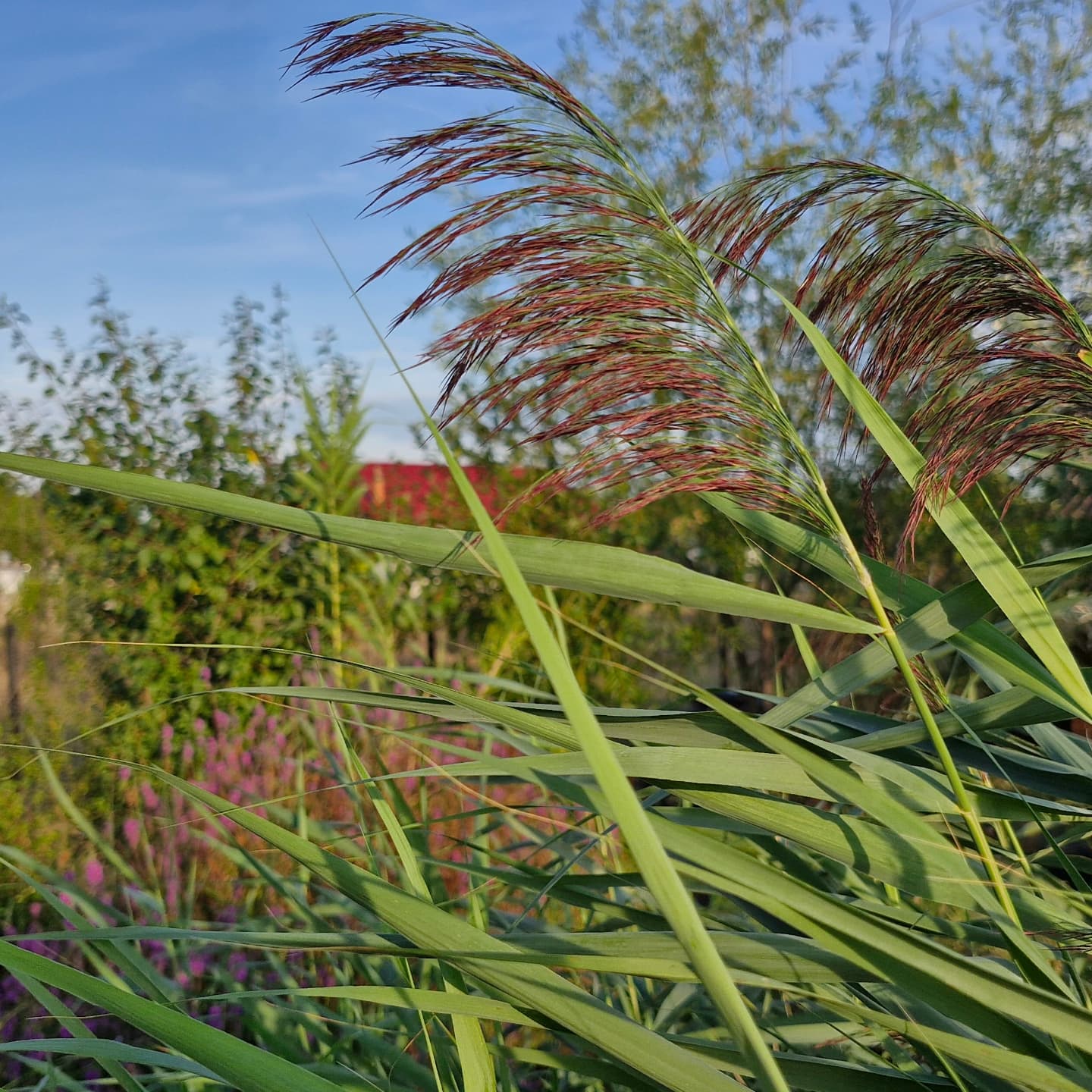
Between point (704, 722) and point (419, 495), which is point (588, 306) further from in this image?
point (419, 495)

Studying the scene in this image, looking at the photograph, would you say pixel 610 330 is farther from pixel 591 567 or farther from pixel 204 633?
pixel 204 633

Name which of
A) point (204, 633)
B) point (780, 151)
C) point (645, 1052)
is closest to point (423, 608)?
point (204, 633)

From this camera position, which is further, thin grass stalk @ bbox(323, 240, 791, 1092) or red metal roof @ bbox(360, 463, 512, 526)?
red metal roof @ bbox(360, 463, 512, 526)

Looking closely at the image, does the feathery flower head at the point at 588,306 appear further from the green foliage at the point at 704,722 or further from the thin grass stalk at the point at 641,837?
the thin grass stalk at the point at 641,837

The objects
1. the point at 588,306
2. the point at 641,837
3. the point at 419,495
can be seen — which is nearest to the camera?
the point at 641,837

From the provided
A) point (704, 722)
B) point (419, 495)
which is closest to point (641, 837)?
point (704, 722)

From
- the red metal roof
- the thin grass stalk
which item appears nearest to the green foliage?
the thin grass stalk

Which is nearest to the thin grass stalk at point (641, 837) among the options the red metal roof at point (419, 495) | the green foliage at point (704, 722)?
the green foliage at point (704, 722)

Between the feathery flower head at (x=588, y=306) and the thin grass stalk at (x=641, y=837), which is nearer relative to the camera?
the thin grass stalk at (x=641, y=837)

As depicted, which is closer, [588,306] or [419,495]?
[588,306]

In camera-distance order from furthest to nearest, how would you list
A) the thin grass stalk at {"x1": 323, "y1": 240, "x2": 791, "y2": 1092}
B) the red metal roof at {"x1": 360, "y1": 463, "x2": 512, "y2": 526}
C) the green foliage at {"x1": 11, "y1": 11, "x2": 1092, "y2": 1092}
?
the red metal roof at {"x1": 360, "y1": 463, "x2": 512, "y2": 526}, the green foliage at {"x1": 11, "y1": 11, "x2": 1092, "y2": 1092}, the thin grass stalk at {"x1": 323, "y1": 240, "x2": 791, "y2": 1092}

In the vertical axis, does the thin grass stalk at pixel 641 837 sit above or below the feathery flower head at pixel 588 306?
below

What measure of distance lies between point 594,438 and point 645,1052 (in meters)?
0.46

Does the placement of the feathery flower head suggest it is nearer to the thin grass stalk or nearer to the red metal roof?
the thin grass stalk
